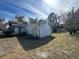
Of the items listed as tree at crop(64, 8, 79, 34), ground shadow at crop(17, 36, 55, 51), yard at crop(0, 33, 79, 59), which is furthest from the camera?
tree at crop(64, 8, 79, 34)

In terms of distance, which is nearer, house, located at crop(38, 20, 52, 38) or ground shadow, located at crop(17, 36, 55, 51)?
ground shadow, located at crop(17, 36, 55, 51)

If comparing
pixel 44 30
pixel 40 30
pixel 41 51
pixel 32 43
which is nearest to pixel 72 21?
pixel 44 30

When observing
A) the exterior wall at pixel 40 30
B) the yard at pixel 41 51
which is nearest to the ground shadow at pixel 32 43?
the yard at pixel 41 51

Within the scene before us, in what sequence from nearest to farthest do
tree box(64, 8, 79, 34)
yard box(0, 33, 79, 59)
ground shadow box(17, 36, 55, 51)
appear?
yard box(0, 33, 79, 59) < ground shadow box(17, 36, 55, 51) < tree box(64, 8, 79, 34)

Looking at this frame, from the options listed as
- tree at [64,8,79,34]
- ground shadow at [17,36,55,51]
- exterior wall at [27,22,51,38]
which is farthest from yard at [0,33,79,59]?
tree at [64,8,79,34]

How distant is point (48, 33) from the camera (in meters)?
21.5

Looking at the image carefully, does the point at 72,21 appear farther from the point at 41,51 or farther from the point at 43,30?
the point at 41,51

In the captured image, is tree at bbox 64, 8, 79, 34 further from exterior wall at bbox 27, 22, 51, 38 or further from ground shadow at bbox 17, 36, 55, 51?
ground shadow at bbox 17, 36, 55, 51

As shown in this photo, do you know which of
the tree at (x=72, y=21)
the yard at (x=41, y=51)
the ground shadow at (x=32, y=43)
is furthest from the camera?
the tree at (x=72, y=21)

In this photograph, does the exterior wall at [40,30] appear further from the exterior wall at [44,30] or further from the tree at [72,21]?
the tree at [72,21]

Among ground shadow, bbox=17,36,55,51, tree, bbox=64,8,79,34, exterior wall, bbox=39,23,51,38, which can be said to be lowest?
ground shadow, bbox=17,36,55,51

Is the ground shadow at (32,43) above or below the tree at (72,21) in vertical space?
below

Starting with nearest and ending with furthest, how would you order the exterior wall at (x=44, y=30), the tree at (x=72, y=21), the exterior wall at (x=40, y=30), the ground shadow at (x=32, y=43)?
1. the ground shadow at (x=32, y=43)
2. the exterior wall at (x=40, y=30)
3. the exterior wall at (x=44, y=30)
4. the tree at (x=72, y=21)

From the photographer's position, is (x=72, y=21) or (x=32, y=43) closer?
(x=32, y=43)
